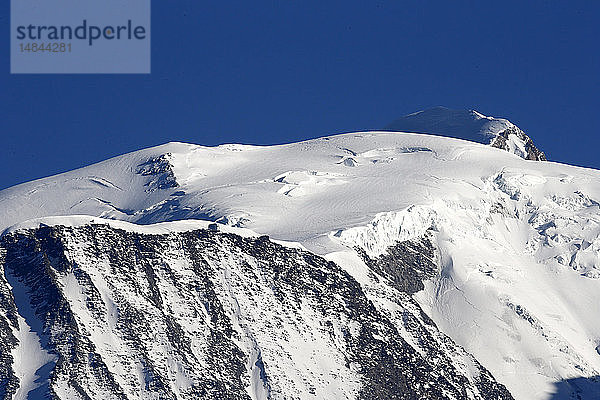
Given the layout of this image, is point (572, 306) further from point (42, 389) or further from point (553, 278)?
point (42, 389)

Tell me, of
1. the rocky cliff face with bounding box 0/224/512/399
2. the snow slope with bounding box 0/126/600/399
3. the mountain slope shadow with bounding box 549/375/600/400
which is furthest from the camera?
the snow slope with bounding box 0/126/600/399

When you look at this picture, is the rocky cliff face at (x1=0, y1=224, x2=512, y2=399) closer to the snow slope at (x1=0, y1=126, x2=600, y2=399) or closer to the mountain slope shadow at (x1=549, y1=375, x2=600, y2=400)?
the snow slope at (x1=0, y1=126, x2=600, y2=399)

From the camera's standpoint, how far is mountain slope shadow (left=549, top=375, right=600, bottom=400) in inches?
5581

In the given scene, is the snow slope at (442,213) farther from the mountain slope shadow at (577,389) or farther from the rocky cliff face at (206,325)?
the rocky cliff face at (206,325)

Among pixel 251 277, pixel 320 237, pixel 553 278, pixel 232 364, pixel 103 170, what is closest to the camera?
pixel 232 364

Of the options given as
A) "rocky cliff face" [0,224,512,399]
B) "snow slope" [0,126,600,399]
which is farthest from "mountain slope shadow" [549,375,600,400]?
"rocky cliff face" [0,224,512,399]

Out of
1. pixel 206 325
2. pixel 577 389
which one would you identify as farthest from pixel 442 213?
pixel 206 325

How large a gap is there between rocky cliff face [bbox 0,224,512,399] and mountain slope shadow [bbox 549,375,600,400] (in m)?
8.83

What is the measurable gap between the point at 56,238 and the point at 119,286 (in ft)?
23.1

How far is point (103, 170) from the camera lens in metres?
198

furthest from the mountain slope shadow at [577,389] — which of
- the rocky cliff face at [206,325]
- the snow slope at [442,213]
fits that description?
the rocky cliff face at [206,325]

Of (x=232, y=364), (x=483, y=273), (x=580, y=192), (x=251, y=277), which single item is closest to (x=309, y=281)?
(x=251, y=277)

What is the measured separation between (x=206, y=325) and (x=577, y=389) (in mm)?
35692

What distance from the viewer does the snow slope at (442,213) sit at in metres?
148
